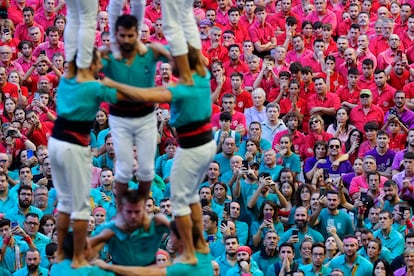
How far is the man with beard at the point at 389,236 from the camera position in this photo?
2127cm

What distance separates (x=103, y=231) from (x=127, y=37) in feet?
7.15

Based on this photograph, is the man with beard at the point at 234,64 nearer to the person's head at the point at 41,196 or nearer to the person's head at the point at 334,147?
the person's head at the point at 334,147

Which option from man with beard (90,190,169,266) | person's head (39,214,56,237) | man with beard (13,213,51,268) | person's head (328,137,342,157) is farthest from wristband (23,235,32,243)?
person's head (328,137,342,157)

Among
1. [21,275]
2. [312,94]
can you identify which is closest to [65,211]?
[21,275]

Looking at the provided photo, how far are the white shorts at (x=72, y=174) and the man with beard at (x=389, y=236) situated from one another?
19.1 ft

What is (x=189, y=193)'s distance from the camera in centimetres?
1677

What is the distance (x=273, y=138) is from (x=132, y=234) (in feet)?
23.1

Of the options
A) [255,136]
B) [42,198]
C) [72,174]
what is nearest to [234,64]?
[255,136]

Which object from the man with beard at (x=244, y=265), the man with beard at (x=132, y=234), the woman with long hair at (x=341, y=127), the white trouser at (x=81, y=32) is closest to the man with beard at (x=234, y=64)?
the woman with long hair at (x=341, y=127)

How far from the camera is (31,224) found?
69.5ft

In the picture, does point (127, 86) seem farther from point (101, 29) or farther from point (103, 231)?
point (101, 29)

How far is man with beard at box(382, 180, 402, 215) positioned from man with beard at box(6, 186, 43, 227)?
177 inches

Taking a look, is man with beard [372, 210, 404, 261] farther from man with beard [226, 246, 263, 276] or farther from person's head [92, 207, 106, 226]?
person's head [92, 207, 106, 226]

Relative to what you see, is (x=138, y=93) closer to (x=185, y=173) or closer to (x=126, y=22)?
(x=126, y=22)
